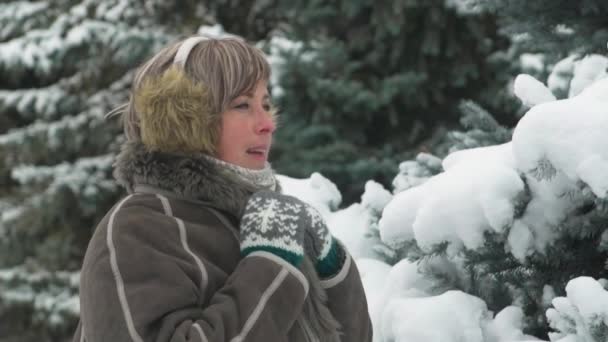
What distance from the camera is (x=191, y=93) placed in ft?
6.37

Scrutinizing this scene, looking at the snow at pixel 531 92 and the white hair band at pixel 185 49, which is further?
the snow at pixel 531 92

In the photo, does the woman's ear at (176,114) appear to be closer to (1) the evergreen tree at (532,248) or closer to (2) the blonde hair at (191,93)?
(2) the blonde hair at (191,93)

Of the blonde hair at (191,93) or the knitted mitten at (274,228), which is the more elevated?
the blonde hair at (191,93)

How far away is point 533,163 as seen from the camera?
1.98m

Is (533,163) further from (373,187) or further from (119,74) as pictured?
(119,74)

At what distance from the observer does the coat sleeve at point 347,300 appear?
203 centimetres

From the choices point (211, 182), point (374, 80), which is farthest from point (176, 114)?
point (374, 80)

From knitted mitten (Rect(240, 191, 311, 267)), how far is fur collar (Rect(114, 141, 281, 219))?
0.22 ft

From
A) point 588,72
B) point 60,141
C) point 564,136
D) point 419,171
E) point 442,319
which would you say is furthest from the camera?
point 60,141

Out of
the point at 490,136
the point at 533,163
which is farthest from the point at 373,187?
the point at 533,163

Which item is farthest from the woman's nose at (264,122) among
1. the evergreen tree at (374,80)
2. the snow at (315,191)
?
the evergreen tree at (374,80)

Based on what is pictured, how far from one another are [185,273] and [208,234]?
0.13m

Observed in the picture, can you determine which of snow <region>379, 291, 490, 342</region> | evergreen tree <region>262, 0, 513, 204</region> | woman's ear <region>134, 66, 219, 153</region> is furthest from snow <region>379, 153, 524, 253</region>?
evergreen tree <region>262, 0, 513, 204</region>

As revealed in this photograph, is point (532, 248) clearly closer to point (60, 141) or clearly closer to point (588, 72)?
point (588, 72)
